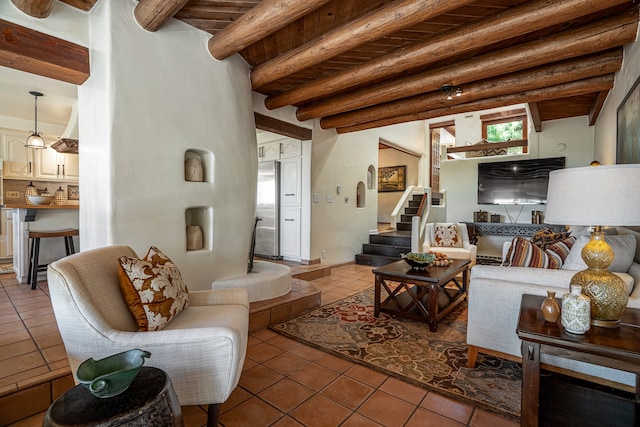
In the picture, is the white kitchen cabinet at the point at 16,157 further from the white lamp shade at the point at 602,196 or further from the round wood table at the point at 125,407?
the white lamp shade at the point at 602,196

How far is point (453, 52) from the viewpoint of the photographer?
2748 millimetres

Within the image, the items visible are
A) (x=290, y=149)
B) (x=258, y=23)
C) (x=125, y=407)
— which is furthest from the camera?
(x=290, y=149)

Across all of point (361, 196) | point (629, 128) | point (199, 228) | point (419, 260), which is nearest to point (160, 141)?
point (199, 228)

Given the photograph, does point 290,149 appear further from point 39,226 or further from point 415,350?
point 415,350

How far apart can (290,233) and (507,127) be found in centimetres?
731

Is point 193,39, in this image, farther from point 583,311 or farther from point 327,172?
point 583,311

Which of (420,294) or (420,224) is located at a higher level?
(420,224)

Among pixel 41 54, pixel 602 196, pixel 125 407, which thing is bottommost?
pixel 125 407

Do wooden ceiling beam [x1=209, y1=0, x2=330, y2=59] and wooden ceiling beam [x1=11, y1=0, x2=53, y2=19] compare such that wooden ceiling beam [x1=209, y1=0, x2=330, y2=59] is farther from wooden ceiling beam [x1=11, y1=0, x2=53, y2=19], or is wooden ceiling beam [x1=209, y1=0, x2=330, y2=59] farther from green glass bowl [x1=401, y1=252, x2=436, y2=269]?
green glass bowl [x1=401, y1=252, x2=436, y2=269]

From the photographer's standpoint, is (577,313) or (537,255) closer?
(577,313)

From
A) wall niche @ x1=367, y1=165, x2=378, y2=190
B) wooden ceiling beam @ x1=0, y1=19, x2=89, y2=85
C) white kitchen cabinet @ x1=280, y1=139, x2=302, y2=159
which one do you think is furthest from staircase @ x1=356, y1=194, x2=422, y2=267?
wooden ceiling beam @ x1=0, y1=19, x2=89, y2=85

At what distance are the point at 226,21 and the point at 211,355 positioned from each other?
2746 millimetres

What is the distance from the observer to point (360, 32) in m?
2.54

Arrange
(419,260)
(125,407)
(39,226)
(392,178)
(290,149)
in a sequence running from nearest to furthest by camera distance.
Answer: (125,407) < (419,260) < (39,226) < (290,149) < (392,178)
